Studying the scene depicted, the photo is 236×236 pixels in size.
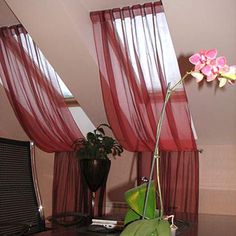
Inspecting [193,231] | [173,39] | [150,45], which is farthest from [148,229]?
[150,45]

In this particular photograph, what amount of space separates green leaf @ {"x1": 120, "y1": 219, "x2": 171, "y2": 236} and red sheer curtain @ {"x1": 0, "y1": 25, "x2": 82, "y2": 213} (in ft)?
8.43

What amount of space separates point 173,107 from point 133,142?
1.87 feet

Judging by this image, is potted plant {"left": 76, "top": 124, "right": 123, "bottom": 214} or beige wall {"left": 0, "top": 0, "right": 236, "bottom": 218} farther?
potted plant {"left": 76, "top": 124, "right": 123, "bottom": 214}

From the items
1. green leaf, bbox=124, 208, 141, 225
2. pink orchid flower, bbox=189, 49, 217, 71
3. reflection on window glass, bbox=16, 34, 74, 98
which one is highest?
reflection on window glass, bbox=16, 34, 74, 98

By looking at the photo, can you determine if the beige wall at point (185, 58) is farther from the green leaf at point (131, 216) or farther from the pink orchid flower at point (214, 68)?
the green leaf at point (131, 216)

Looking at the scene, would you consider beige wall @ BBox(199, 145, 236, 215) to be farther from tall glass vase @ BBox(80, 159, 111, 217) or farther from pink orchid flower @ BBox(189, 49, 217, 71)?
pink orchid flower @ BBox(189, 49, 217, 71)

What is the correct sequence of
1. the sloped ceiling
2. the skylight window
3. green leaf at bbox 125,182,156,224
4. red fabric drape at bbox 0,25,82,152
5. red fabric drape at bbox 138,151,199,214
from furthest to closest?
red fabric drape at bbox 0,25,82,152 → red fabric drape at bbox 138,151,199,214 → the skylight window → the sloped ceiling → green leaf at bbox 125,182,156,224

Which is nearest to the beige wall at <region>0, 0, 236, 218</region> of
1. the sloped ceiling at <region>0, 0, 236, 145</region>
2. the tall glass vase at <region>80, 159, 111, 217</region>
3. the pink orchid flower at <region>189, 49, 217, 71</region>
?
the sloped ceiling at <region>0, 0, 236, 145</region>

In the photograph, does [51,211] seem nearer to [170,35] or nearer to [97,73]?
[97,73]

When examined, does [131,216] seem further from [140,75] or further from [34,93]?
[34,93]

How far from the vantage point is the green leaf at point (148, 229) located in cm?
68

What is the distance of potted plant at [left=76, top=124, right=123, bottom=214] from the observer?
120 inches

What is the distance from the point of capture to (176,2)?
2189 millimetres

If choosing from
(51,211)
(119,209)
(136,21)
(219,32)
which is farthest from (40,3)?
(51,211)
